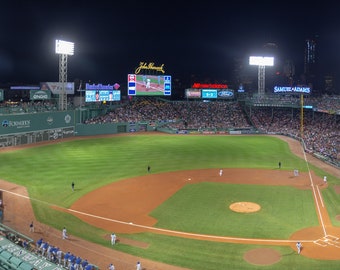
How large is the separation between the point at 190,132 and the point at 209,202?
47.6 m

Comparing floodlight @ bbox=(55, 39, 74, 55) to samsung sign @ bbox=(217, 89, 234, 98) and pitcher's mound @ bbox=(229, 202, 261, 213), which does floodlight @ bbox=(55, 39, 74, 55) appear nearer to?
samsung sign @ bbox=(217, 89, 234, 98)

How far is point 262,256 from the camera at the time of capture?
1969cm

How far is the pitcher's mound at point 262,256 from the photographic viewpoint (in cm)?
1911

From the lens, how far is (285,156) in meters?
49.1

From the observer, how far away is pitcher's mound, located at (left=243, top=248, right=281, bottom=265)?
62.7ft

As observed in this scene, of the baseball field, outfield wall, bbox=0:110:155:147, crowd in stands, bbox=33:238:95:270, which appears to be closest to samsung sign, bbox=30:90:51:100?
outfield wall, bbox=0:110:155:147

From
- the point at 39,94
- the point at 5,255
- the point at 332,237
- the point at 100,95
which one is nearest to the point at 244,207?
the point at 332,237

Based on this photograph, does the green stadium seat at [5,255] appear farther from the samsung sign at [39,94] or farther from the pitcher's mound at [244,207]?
the samsung sign at [39,94]

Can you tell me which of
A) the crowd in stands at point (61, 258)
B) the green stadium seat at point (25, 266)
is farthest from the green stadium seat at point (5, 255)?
the crowd in stands at point (61, 258)

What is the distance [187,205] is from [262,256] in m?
9.33

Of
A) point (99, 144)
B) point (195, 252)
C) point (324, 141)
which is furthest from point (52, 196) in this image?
point (324, 141)

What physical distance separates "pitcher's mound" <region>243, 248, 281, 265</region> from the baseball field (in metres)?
0.05

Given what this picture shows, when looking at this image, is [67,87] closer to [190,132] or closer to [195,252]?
[190,132]

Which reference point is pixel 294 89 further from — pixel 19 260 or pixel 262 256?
pixel 19 260
